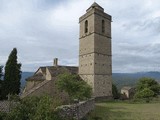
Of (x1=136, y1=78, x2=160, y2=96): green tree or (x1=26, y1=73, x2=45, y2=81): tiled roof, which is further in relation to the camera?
(x1=136, y1=78, x2=160, y2=96): green tree

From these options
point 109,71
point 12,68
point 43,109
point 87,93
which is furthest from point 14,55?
point 43,109

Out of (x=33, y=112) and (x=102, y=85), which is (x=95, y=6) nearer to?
(x=102, y=85)

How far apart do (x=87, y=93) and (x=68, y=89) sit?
3.11 metres

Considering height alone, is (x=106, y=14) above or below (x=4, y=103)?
above

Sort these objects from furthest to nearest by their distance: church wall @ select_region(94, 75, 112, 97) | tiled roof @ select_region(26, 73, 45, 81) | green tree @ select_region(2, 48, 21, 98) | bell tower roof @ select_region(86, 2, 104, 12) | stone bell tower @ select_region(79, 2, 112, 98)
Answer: bell tower roof @ select_region(86, 2, 104, 12) < stone bell tower @ select_region(79, 2, 112, 98) < church wall @ select_region(94, 75, 112, 97) < tiled roof @ select_region(26, 73, 45, 81) < green tree @ select_region(2, 48, 21, 98)

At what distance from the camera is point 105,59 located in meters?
47.3

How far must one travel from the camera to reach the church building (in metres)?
44.4

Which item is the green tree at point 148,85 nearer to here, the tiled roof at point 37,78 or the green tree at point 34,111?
the tiled roof at point 37,78

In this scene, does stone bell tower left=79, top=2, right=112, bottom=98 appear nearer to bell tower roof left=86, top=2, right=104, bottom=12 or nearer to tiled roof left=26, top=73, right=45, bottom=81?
bell tower roof left=86, top=2, right=104, bottom=12

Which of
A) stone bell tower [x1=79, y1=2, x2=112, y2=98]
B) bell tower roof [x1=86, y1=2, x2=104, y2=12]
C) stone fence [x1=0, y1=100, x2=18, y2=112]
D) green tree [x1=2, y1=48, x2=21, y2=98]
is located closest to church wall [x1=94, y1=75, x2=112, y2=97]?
stone bell tower [x1=79, y1=2, x2=112, y2=98]

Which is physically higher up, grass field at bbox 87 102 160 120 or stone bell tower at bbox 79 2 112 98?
stone bell tower at bbox 79 2 112 98

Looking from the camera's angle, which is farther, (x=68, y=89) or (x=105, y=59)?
(x=105, y=59)

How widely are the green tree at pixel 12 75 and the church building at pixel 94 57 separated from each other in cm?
701

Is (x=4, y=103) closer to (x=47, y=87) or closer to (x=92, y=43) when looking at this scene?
(x=47, y=87)
